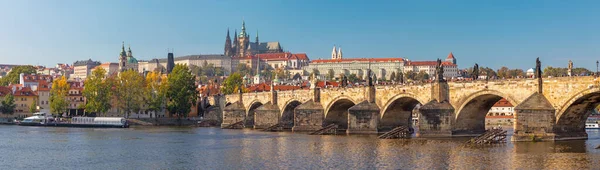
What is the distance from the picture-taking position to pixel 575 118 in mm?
50250

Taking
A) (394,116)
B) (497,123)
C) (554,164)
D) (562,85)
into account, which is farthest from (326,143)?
(497,123)

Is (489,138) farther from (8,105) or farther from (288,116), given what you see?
(8,105)

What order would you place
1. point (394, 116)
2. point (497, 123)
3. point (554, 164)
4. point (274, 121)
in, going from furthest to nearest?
point (497, 123), point (274, 121), point (394, 116), point (554, 164)

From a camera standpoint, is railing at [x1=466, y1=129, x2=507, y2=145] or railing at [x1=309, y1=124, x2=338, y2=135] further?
railing at [x1=309, y1=124, x2=338, y2=135]

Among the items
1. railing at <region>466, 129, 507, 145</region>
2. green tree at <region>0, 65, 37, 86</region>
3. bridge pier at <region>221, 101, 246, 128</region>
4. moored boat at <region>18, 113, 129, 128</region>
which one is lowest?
railing at <region>466, 129, 507, 145</region>

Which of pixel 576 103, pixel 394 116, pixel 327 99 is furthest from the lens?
pixel 327 99

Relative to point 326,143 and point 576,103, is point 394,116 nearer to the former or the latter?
point 326,143

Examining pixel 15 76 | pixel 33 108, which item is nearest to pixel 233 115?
pixel 33 108

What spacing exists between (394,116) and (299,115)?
1199cm

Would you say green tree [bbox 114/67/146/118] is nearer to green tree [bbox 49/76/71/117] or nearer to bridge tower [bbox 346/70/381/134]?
green tree [bbox 49/76/71/117]

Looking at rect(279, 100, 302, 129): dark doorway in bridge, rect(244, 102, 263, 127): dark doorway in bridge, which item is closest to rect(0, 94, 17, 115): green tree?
rect(244, 102, 263, 127): dark doorway in bridge

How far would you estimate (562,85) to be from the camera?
4881 cm

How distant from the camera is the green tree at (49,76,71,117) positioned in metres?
108

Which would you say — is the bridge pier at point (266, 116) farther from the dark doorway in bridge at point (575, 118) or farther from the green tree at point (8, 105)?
the green tree at point (8, 105)
